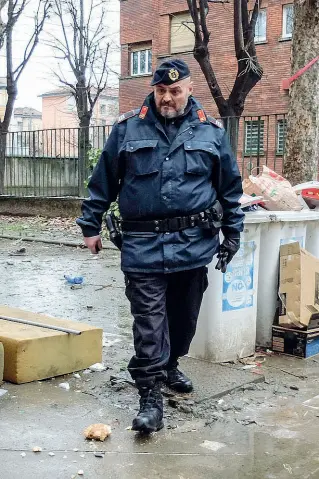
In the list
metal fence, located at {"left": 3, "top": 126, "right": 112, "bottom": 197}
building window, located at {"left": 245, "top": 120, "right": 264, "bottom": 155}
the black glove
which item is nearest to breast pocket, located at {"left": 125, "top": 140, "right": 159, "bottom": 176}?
the black glove

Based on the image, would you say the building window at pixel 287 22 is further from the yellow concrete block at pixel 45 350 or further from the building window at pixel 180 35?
the yellow concrete block at pixel 45 350

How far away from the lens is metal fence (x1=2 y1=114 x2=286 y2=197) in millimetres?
11836

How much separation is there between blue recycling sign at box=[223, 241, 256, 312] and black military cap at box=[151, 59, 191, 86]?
5.11ft

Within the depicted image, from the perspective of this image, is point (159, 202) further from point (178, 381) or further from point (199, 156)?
point (178, 381)

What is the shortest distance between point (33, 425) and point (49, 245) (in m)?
8.32

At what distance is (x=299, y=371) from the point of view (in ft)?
15.0

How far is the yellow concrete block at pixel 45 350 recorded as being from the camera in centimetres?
401

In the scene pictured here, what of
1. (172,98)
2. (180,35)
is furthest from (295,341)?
(180,35)

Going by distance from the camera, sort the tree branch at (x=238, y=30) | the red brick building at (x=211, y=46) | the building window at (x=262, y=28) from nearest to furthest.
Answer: the tree branch at (x=238, y=30)
the red brick building at (x=211, y=46)
the building window at (x=262, y=28)

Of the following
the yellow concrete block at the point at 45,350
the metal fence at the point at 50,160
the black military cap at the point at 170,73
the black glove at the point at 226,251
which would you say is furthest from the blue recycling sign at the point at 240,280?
the metal fence at the point at 50,160

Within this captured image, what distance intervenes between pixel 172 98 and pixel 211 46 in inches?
933

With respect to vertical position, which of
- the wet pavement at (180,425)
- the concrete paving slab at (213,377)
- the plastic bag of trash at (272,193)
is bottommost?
the wet pavement at (180,425)

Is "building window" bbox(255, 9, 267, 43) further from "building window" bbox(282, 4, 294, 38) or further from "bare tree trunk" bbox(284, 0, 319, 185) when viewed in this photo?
"bare tree trunk" bbox(284, 0, 319, 185)

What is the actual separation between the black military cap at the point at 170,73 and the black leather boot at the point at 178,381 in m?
1.73
